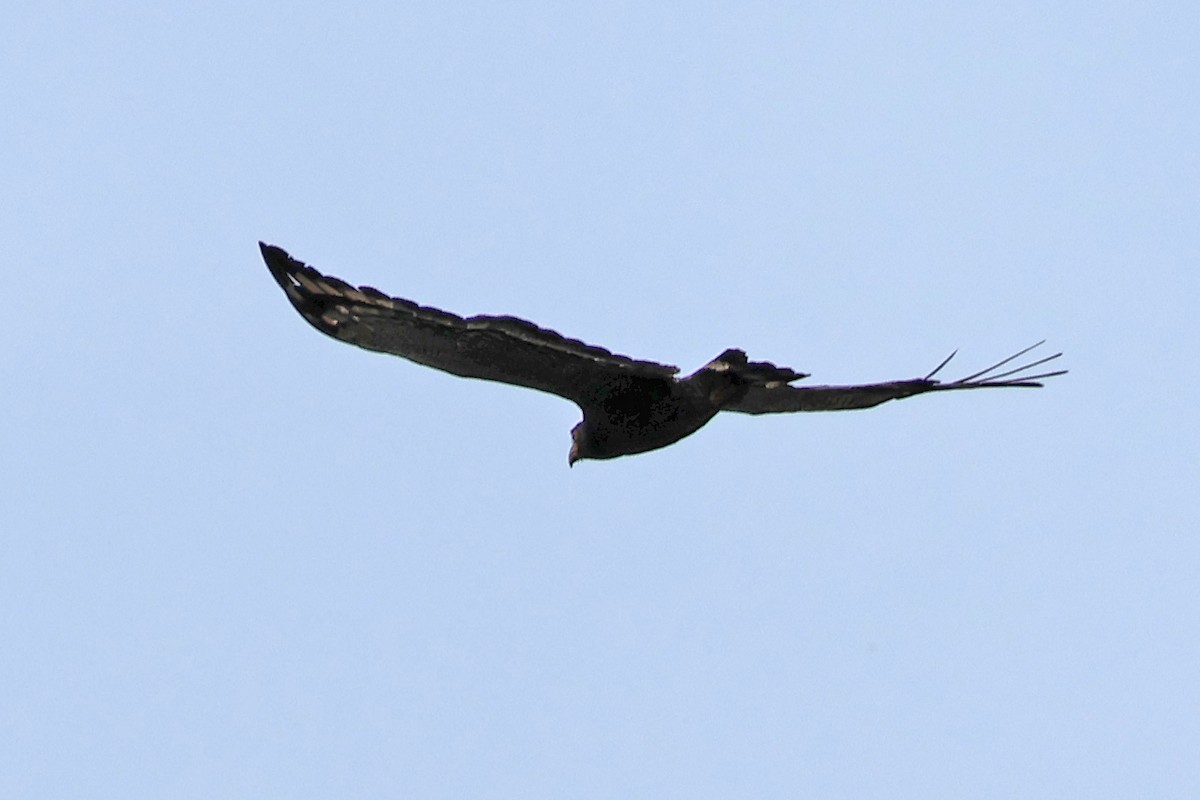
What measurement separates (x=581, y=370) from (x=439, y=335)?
1034 millimetres

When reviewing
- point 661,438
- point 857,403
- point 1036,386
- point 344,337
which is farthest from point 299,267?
point 1036,386

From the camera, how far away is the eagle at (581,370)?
13375mm

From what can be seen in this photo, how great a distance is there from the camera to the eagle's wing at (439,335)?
43.7 ft

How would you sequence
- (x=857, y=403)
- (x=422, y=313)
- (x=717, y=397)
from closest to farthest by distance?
(x=422, y=313)
(x=717, y=397)
(x=857, y=403)

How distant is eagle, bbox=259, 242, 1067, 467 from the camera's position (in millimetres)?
13375

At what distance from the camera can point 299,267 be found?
45.1ft

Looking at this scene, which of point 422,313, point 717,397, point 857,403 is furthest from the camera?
point 857,403

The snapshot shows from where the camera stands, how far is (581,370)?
13898mm

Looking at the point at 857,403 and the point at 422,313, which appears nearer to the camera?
the point at 422,313

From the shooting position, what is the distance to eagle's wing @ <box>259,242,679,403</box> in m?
13.3

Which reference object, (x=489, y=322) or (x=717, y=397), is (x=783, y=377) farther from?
(x=489, y=322)

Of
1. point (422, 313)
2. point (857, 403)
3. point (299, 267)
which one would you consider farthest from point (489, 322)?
point (857, 403)

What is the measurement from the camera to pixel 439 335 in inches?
526

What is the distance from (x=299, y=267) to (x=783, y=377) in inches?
126
